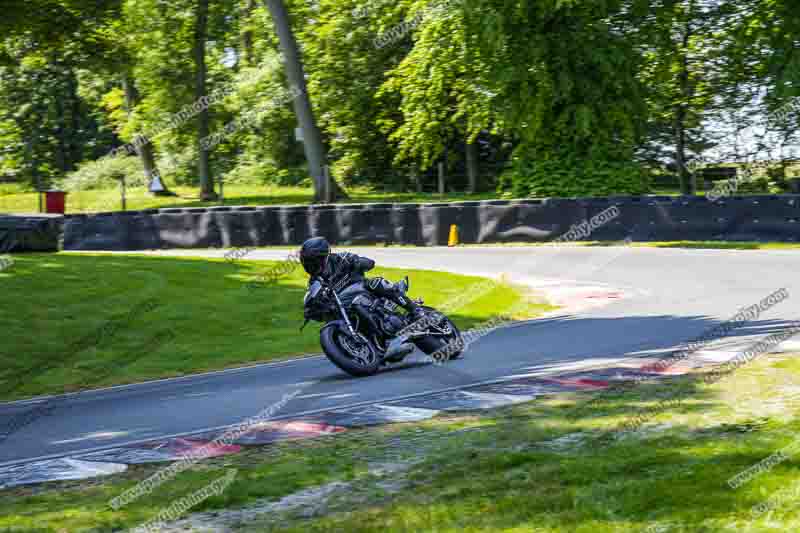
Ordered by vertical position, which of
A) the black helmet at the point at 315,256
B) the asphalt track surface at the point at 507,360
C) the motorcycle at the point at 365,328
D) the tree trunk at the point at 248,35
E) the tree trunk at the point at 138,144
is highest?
the tree trunk at the point at 248,35

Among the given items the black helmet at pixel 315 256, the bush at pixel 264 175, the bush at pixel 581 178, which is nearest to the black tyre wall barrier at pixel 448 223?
the bush at pixel 581 178

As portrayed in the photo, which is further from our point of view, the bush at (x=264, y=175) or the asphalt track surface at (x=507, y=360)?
the bush at (x=264, y=175)

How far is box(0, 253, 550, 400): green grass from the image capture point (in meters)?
14.2

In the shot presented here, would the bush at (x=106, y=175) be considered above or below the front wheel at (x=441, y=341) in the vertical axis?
above

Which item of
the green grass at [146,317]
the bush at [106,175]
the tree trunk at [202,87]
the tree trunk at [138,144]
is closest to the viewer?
the green grass at [146,317]

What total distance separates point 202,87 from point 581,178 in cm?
1977

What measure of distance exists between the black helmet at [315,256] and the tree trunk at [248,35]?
40928mm

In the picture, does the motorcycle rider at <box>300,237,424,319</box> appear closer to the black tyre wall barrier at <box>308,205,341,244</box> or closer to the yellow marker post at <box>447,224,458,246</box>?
the yellow marker post at <box>447,224,458,246</box>

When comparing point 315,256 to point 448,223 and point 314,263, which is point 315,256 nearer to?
point 314,263

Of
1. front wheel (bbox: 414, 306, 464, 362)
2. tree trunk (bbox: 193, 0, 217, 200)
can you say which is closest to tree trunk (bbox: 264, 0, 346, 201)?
tree trunk (bbox: 193, 0, 217, 200)

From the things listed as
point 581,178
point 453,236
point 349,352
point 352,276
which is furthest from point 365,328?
point 581,178

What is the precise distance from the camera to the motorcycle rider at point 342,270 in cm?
1127

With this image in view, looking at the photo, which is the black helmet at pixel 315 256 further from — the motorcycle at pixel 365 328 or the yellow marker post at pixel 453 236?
the yellow marker post at pixel 453 236

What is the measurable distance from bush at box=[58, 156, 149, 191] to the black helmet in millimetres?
43363
